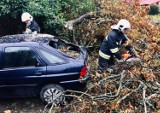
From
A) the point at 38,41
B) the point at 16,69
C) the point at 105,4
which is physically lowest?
the point at 16,69

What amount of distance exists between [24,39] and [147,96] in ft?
10.8

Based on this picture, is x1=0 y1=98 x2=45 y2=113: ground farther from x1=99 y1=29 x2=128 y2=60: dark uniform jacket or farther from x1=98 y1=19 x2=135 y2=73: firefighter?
x1=99 y1=29 x2=128 y2=60: dark uniform jacket

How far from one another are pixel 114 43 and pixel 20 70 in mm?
2397

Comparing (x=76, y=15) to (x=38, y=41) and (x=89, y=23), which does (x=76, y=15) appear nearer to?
(x=89, y=23)

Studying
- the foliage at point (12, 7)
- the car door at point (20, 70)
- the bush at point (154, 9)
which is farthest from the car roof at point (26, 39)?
the bush at point (154, 9)

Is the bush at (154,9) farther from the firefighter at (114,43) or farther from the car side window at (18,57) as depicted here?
the car side window at (18,57)

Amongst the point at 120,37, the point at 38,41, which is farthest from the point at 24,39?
the point at 120,37

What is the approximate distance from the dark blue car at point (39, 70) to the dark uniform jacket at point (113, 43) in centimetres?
83

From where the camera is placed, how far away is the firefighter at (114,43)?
774cm

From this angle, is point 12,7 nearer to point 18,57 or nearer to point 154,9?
point 18,57

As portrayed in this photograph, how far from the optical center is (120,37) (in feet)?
25.9

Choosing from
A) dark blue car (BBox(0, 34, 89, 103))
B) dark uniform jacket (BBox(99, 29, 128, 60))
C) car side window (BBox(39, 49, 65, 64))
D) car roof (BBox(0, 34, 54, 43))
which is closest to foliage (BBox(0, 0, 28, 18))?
car roof (BBox(0, 34, 54, 43))

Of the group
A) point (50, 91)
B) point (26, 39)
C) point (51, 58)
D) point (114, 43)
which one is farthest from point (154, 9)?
point (50, 91)

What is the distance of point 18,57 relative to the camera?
734 cm
